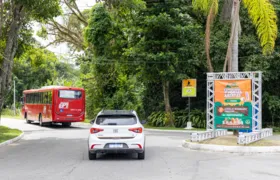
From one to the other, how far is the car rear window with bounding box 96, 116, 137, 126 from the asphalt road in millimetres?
1206

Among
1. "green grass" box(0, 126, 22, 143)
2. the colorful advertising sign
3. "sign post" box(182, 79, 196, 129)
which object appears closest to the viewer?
the colorful advertising sign

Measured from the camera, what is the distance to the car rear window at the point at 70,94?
30.5 metres

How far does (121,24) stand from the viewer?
3319 centimetres

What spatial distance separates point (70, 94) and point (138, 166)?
66.0 feet

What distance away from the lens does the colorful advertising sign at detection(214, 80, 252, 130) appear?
1642 centimetres

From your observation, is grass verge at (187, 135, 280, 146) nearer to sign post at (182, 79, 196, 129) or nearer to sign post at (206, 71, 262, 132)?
sign post at (206, 71, 262, 132)

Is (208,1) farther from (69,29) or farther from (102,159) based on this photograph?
(69,29)

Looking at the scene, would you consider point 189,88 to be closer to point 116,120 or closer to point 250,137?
point 250,137

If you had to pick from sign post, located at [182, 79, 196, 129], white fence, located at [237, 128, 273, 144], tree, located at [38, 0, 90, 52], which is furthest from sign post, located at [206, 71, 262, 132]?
tree, located at [38, 0, 90, 52]

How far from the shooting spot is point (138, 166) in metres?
11.5

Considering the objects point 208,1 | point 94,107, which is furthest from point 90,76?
point 208,1

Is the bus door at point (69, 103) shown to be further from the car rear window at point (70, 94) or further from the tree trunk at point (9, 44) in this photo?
the tree trunk at point (9, 44)

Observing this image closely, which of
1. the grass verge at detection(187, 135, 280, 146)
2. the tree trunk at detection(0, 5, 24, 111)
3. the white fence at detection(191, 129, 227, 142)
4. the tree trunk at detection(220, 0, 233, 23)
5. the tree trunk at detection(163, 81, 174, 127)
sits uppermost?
the tree trunk at detection(220, 0, 233, 23)

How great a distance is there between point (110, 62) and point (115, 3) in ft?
52.4
